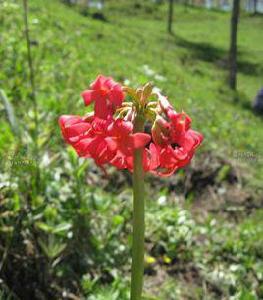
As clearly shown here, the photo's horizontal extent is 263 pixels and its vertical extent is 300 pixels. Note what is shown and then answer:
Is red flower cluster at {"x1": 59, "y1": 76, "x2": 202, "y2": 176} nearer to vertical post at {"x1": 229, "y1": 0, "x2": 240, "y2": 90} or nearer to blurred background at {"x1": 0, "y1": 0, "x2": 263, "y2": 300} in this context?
blurred background at {"x1": 0, "y1": 0, "x2": 263, "y2": 300}

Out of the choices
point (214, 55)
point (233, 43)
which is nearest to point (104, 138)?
point (233, 43)

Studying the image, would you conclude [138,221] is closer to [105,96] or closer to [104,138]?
[104,138]

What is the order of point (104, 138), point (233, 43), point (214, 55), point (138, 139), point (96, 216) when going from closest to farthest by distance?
point (138, 139)
point (104, 138)
point (96, 216)
point (233, 43)
point (214, 55)

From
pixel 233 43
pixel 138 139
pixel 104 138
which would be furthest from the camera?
pixel 233 43

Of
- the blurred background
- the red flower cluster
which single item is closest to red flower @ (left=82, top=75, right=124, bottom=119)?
the red flower cluster

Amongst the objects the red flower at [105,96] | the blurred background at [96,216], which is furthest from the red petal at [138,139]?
the blurred background at [96,216]

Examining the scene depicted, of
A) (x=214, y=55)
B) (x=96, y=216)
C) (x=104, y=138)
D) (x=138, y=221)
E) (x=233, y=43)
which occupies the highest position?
(x=104, y=138)

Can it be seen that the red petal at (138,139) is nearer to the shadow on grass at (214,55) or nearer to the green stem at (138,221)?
the green stem at (138,221)
